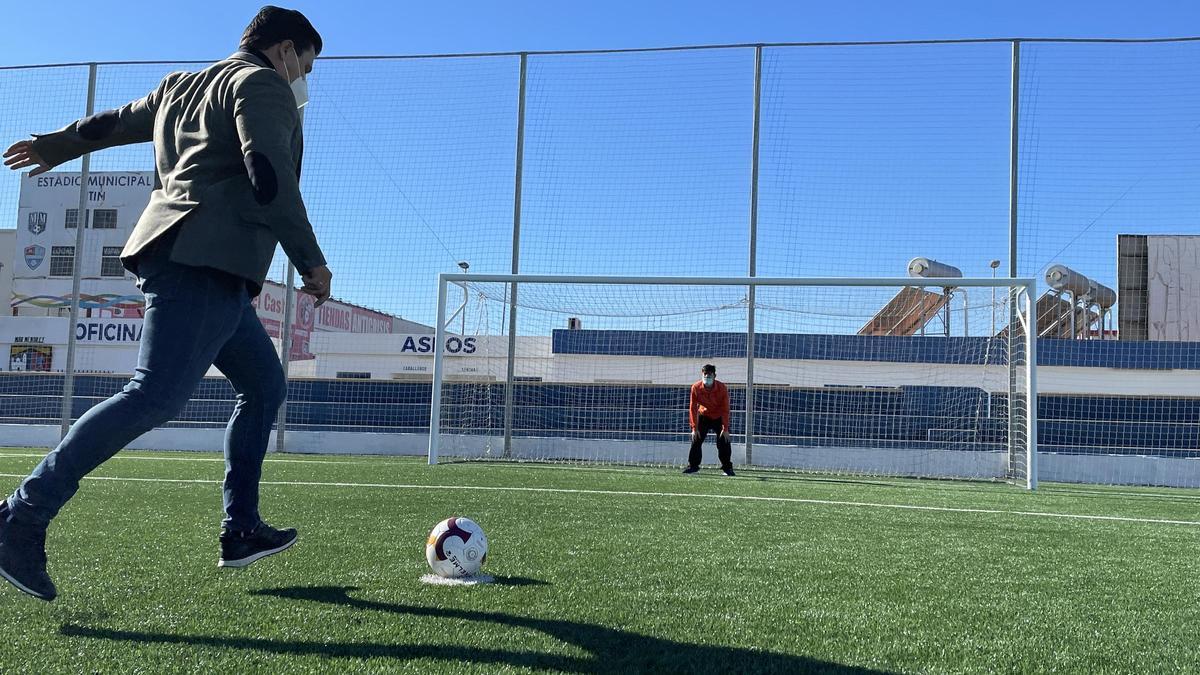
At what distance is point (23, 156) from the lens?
3238mm

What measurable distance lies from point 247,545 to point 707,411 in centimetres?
873

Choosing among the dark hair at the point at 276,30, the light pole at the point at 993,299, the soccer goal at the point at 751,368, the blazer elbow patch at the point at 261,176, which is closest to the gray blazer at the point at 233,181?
the blazer elbow patch at the point at 261,176

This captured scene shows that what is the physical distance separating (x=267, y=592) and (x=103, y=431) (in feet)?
2.32

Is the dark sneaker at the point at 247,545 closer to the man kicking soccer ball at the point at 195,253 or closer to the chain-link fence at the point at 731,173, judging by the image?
the man kicking soccer ball at the point at 195,253

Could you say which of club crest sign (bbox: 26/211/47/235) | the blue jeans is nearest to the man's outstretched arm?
the blue jeans

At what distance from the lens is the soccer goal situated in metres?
11.7

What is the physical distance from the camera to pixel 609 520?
5047 millimetres

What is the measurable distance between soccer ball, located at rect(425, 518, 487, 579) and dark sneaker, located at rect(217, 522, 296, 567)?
537mm

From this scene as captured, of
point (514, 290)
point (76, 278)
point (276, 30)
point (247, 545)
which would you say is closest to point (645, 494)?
point (247, 545)

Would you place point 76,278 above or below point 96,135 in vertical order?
above

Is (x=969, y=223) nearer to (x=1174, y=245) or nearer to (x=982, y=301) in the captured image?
(x=982, y=301)

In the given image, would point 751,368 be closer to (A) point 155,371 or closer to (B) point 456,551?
(B) point 456,551

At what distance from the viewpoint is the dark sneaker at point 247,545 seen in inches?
120

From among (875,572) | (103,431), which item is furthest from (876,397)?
(103,431)
